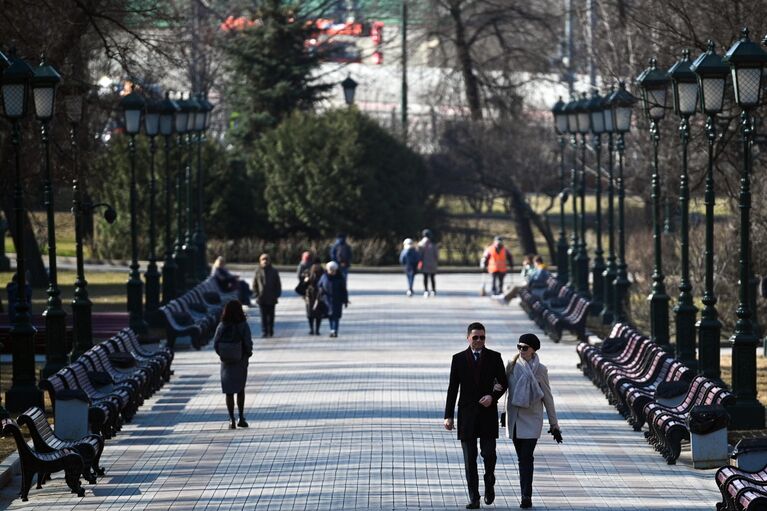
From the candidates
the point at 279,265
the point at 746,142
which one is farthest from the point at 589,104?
the point at 279,265

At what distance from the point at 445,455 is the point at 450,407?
10.0 ft

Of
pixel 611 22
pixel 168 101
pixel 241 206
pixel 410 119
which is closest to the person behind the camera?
pixel 168 101

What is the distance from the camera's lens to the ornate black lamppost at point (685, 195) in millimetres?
22078

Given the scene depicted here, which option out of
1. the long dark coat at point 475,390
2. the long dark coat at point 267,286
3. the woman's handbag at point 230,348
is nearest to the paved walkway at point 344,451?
the long dark coat at point 475,390

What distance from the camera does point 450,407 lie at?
14.8m

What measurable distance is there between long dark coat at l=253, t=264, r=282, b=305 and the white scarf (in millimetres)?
17029

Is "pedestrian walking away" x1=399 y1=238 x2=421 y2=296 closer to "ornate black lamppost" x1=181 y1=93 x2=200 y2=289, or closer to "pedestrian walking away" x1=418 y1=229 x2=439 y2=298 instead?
"pedestrian walking away" x1=418 y1=229 x2=439 y2=298

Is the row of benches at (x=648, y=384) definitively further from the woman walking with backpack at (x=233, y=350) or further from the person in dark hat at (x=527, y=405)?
the woman walking with backpack at (x=233, y=350)

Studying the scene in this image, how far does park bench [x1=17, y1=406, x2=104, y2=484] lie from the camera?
15594 millimetres

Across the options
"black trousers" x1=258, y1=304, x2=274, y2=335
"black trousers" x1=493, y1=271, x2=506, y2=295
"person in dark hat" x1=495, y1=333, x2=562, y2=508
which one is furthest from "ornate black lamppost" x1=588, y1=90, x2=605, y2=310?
"person in dark hat" x1=495, y1=333, x2=562, y2=508

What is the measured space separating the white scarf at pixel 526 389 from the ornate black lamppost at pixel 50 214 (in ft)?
30.1

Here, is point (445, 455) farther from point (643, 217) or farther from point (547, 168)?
point (547, 168)

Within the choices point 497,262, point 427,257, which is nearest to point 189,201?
point 427,257

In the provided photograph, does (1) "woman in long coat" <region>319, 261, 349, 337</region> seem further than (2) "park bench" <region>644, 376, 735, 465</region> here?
Yes
